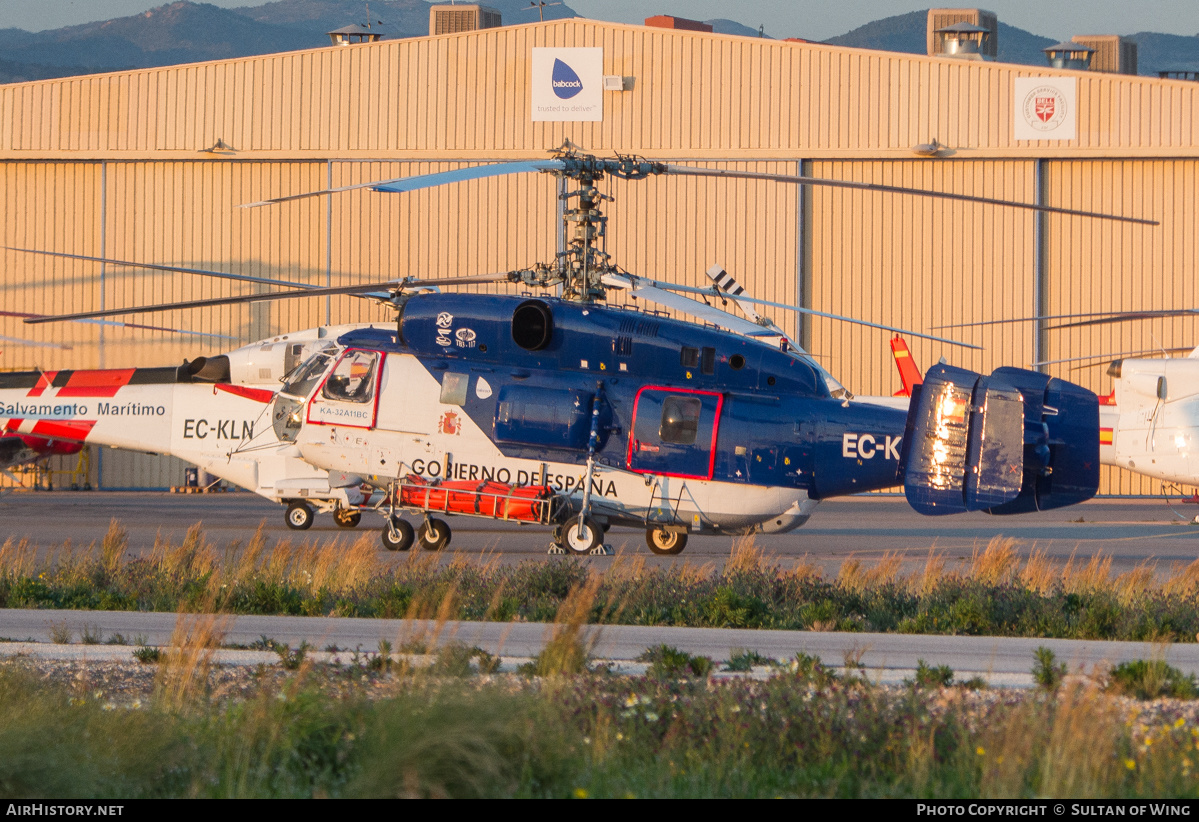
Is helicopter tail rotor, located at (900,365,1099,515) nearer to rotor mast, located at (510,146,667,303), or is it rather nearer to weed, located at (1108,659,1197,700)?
rotor mast, located at (510,146,667,303)

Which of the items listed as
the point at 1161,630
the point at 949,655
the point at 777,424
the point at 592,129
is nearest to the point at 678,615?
the point at 949,655

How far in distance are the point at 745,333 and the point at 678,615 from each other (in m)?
5.19

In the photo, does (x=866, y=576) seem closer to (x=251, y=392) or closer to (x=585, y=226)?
(x=585, y=226)

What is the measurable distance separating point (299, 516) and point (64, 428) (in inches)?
186

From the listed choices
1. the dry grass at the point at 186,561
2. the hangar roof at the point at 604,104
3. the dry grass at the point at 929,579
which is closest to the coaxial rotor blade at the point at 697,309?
the dry grass at the point at 929,579

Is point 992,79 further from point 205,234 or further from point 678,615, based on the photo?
point 678,615

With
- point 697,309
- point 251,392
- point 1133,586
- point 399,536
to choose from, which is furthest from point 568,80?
point 1133,586

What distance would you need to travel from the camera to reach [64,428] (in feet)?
71.7

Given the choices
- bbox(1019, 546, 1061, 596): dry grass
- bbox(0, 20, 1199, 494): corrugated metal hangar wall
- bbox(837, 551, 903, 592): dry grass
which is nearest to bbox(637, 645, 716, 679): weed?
bbox(837, 551, 903, 592): dry grass

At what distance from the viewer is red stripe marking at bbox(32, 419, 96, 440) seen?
71.3ft

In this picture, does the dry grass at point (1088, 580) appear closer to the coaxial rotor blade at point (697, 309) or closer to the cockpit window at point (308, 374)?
the coaxial rotor blade at point (697, 309)

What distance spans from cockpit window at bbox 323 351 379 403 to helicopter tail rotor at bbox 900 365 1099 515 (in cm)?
791

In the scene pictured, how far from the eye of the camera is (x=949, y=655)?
9672mm

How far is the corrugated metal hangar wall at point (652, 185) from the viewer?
32125 mm
